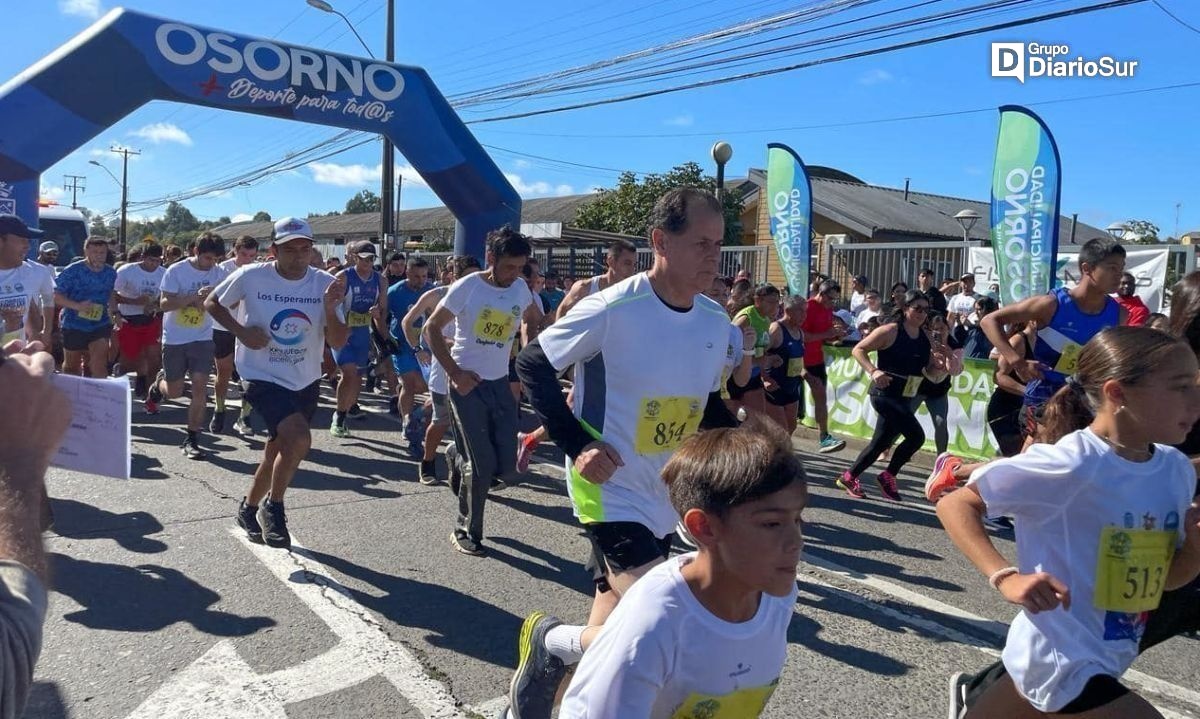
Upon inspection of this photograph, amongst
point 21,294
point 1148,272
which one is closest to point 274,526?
point 21,294

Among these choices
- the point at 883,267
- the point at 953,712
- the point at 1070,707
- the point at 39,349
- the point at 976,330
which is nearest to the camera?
the point at 39,349

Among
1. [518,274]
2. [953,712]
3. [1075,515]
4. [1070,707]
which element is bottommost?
[953,712]

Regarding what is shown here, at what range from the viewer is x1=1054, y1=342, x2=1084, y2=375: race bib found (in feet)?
17.4

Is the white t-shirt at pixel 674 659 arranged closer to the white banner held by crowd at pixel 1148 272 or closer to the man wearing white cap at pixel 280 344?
the man wearing white cap at pixel 280 344

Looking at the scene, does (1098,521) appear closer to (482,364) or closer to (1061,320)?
(1061,320)

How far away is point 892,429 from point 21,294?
6.43 metres

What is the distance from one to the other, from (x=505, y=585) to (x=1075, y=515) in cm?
313

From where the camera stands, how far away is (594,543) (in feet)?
9.99

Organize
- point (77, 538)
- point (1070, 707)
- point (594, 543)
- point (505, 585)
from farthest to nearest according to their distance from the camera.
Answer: point (77, 538)
point (505, 585)
point (594, 543)
point (1070, 707)

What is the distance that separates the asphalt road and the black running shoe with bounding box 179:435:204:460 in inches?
22.0

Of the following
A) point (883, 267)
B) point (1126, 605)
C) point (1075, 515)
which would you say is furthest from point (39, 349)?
point (883, 267)

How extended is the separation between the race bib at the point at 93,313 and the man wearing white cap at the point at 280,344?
138 inches

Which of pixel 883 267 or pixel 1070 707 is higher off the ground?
pixel 883 267

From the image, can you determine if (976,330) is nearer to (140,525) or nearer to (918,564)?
(918,564)
